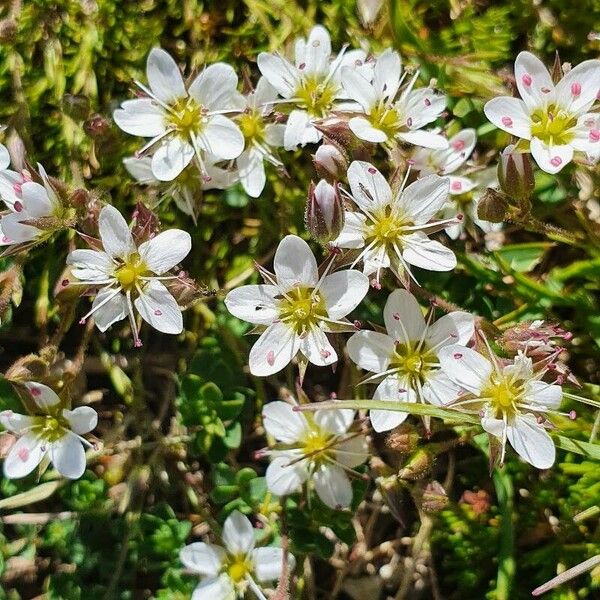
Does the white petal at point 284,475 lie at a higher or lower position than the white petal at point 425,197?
lower

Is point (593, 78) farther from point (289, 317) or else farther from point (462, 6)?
point (289, 317)

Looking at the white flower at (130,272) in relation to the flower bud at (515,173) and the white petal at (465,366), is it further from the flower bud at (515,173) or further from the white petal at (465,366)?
the flower bud at (515,173)

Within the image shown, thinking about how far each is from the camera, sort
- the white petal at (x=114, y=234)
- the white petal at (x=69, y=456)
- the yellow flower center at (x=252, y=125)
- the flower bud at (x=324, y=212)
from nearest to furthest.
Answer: the flower bud at (x=324, y=212) < the white petal at (x=114, y=234) < the white petal at (x=69, y=456) < the yellow flower center at (x=252, y=125)

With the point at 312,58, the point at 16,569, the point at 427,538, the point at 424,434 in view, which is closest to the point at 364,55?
the point at 312,58

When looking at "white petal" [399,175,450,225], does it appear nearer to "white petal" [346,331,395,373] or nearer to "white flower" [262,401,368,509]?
"white petal" [346,331,395,373]

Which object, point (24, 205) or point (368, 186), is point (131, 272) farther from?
point (368, 186)

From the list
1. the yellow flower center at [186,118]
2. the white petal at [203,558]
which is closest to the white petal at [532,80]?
the yellow flower center at [186,118]
